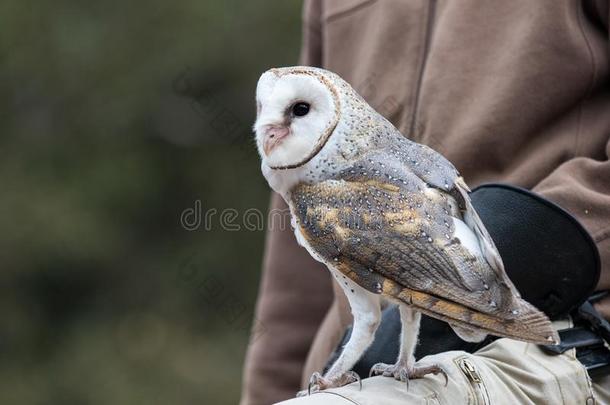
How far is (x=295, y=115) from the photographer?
170cm

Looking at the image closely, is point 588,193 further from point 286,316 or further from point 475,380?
point 286,316

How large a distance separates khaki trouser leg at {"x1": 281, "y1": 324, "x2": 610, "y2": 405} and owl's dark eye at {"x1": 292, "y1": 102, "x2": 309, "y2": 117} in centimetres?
50

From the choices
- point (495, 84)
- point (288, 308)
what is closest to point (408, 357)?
point (495, 84)

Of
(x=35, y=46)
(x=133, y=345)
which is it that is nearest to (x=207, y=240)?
(x=133, y=345)

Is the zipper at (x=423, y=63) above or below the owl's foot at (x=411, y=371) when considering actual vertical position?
above

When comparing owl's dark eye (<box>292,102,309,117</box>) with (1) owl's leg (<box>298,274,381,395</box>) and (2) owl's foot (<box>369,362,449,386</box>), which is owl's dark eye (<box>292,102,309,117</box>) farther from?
(2) owl's foot (<box>369,362,449,386</box>)

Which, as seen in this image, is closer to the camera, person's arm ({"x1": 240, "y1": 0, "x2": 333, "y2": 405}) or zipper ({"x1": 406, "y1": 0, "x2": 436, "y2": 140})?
zipper ({"x1": 406, "y1": 0, "x2": 436, "y2": 140})

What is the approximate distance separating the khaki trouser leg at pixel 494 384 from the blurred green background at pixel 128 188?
4.98m

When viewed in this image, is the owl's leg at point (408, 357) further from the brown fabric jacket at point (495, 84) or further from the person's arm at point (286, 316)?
the person's arm at point (286, 316)

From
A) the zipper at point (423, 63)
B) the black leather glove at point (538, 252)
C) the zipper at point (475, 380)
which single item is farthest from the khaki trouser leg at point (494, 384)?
the zipper at point (423, 63)

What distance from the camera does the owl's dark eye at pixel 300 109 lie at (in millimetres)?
1689

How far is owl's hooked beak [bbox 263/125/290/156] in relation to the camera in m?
1.69

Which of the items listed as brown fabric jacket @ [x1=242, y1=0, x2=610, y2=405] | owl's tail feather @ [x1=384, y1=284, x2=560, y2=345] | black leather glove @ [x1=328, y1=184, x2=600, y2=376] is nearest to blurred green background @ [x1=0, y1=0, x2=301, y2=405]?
brown fabric jacket @ [x1=242, y1=0, x2=610, y2=405]

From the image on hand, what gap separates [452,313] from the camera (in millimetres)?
1621
